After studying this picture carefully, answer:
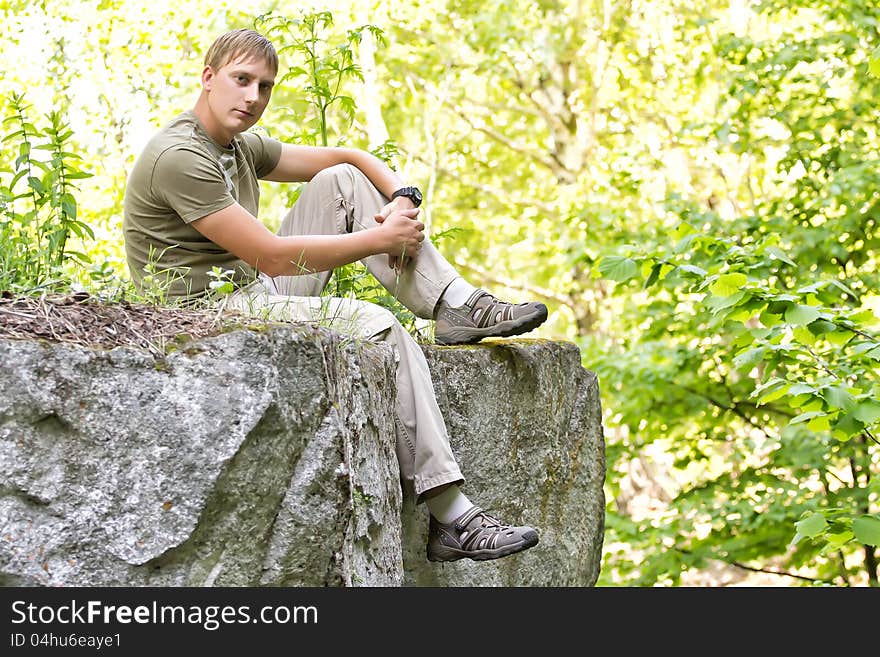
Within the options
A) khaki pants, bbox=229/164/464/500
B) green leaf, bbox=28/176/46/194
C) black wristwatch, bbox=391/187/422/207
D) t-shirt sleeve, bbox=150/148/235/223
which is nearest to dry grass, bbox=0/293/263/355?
khaki pants, bbox=229/164/464/500

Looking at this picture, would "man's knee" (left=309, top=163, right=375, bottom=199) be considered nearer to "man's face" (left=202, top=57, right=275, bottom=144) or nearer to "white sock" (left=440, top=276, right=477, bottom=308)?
"man's face" (left=202, top=57, right=275, bottom=144)

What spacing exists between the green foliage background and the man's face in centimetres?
56

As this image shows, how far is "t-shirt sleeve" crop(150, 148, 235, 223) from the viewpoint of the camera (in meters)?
3.18

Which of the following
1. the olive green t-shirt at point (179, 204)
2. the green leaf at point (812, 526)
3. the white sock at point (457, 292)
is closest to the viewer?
the olive green t-shirt at point (179, 204)

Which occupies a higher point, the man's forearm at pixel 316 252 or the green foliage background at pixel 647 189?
the green foliage background at pixel 647 189

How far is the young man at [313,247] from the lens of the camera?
3.16 meters

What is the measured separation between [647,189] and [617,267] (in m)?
7.04

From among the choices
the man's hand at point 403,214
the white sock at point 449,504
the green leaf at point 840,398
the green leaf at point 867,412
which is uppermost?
the man's hand at point 403,214

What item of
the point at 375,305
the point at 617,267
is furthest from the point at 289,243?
the point at 617,267

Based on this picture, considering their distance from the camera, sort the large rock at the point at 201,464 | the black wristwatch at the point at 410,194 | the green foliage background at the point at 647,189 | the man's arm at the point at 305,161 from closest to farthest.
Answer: the large rock at the point at 201,464 < the black wristwatch at the point at 410,194 < the man's arm at the point at 305,161 < the green foliage background at the point at 647,189

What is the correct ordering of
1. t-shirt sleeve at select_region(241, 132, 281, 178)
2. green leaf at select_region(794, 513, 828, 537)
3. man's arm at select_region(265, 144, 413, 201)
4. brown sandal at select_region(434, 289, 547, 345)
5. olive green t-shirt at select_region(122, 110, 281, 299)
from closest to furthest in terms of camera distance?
olive green t-shirt at select_region(122, 110, 281, 299) < green leaf at select_region(794, 513, 828, 537) < brown sandal at select_region(434, 289, 547, 345) < t-shirt sleeve at select_region(241, 132, 281, 178) < man's arm at select_region(265, 144, 413, 201)

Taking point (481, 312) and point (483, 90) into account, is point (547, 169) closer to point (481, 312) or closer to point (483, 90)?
point (483, 90)

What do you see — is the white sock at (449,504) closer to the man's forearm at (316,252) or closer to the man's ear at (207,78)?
the man's forearm at (316,252)

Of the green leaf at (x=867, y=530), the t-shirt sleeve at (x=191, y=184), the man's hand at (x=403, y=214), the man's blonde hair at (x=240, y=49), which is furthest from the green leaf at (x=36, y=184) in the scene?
the green leaf at (x=867, y=530)
